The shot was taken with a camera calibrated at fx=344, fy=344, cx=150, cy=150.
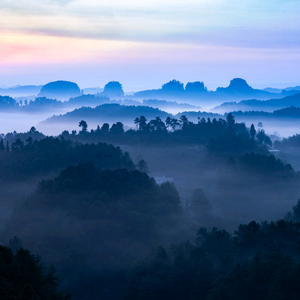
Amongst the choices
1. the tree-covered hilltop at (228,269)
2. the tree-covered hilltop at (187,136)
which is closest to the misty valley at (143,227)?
the tree-covered hilltop at (228,269)

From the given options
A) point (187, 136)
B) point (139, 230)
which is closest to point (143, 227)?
point (139, 230)

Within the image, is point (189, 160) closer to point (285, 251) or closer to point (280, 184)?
point (280, 184)

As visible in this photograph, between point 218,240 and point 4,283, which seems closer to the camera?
point 4,283

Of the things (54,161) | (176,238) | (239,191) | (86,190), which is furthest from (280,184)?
(54,161)

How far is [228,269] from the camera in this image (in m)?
37.0

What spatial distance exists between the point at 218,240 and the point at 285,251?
28.8 ft

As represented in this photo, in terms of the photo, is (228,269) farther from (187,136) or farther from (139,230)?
(187,136)

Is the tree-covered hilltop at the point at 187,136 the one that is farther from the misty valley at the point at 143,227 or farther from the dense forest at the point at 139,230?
the dense forest at the point at 139,230

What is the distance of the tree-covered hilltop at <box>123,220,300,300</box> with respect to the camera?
1195 inches

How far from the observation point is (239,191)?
3706 inches

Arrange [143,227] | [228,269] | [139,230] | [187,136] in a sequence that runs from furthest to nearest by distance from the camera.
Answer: [187,136], [143,227], [139,230], [228,269]

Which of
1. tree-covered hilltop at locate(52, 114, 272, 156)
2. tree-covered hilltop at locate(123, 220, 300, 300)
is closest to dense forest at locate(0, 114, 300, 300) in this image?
tree-covered hilltop at locate(123, 220, 300, 300)

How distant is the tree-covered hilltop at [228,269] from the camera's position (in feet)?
99.6

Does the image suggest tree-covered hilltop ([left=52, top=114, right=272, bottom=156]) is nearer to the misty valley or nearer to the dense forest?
the misty valley
